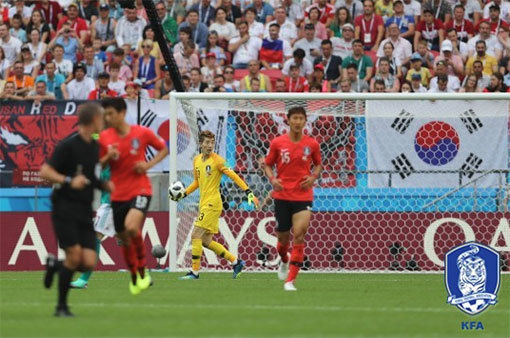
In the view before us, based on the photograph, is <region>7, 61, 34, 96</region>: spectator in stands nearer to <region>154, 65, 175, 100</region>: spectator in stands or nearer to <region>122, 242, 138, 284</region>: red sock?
<region>154, 65, 175, 100</region>: spectator in stands

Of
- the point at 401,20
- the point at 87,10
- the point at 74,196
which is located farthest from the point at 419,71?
the point at 74,196

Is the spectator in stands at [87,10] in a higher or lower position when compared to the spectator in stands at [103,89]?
higher

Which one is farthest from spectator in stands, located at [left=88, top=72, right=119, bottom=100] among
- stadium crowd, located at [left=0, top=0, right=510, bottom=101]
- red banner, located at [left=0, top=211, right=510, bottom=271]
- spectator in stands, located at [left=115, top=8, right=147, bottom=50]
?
red banner, located at [left=0, top=211, right=510, bottom=271]

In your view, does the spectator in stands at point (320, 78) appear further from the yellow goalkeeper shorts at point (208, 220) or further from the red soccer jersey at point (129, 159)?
the red soccer jersey at point (129, 159)

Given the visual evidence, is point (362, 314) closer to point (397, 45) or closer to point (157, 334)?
point (157, 334)

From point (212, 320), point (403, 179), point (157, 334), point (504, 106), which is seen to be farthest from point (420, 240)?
point (157, 334)

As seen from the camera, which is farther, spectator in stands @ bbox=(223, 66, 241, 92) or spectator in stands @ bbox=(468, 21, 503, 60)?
spectator in stands @ bbox=(468, 21, 503, 60)

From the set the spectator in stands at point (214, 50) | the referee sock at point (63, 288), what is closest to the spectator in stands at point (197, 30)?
the spectator in stands at point (214, 50)

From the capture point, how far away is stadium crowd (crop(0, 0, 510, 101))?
77.5 ft

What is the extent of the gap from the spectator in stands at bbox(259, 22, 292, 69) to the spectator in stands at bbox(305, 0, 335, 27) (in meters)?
1.04

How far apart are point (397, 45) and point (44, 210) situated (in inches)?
321

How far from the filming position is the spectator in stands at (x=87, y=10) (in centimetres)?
2788

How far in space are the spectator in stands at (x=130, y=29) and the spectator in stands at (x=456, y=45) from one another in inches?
267

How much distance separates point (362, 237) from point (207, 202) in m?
3.18
